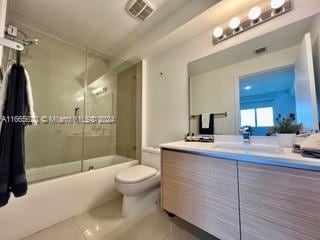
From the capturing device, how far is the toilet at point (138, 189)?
4.55 feet

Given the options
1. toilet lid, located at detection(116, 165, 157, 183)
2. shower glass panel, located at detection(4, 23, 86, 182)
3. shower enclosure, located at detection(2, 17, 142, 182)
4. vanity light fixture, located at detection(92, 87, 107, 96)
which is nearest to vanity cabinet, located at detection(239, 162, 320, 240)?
toilet lid, located at detection(116, 165, 157, 183)

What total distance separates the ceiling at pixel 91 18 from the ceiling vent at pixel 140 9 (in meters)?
0.05

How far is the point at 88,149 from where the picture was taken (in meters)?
2.19

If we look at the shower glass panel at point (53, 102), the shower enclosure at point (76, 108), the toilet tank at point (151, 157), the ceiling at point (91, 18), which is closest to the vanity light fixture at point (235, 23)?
the ceiling at point (91, 18)

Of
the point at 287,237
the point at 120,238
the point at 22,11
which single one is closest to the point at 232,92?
the point at 287,237

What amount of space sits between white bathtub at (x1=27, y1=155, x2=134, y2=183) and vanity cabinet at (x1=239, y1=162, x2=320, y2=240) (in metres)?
1.59

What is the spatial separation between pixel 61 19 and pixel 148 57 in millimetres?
1077

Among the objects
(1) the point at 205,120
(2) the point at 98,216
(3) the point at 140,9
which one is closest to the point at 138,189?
(2) the point at 98,216

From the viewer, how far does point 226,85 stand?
58.5 inches

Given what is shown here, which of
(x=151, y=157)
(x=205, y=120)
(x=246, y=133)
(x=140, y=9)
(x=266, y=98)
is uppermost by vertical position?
(x=140, y=9)

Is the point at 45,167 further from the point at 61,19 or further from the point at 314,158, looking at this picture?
the point at 314,158

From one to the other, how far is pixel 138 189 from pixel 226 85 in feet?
4.38

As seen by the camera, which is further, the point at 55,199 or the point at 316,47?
the point at 55,199

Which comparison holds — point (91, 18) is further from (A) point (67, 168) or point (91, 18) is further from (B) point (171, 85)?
(A) point (67, 168)
